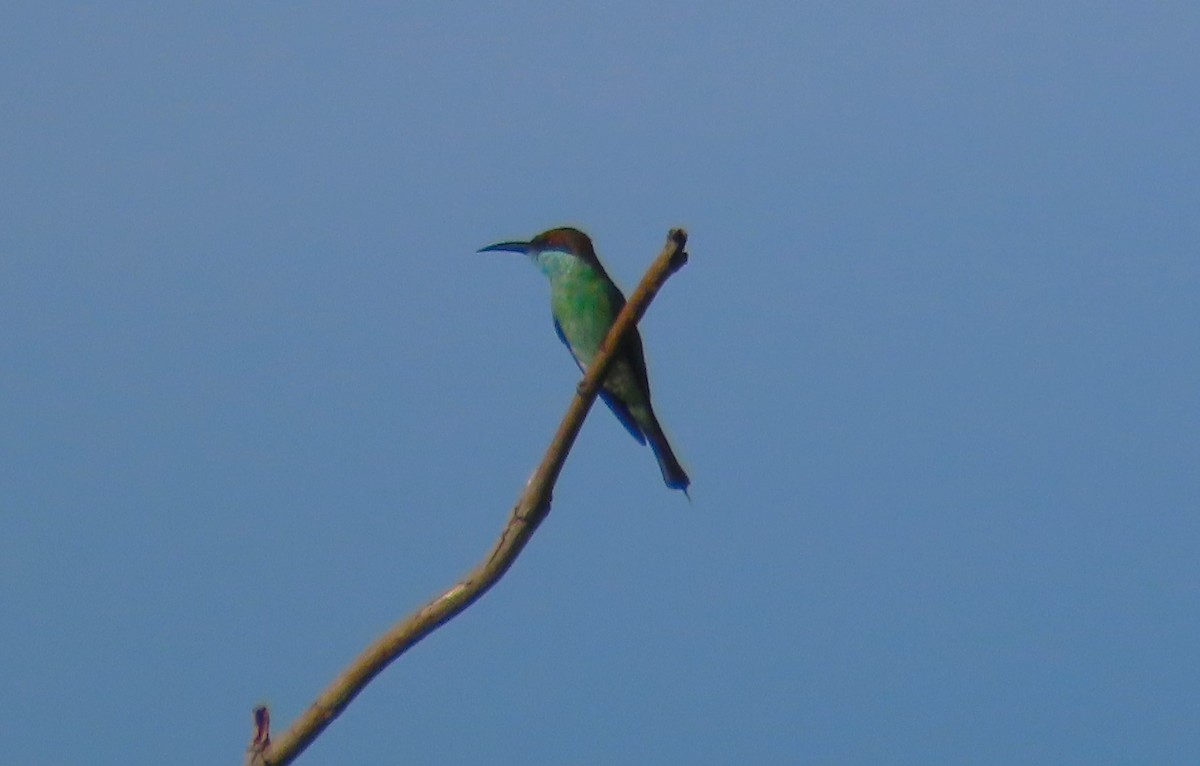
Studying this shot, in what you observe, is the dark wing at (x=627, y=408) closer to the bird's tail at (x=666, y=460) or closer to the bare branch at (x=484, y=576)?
the bird's tail at (x=666, y=460)

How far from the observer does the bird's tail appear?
7.37 ft

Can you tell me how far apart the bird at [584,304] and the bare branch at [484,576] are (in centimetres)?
59

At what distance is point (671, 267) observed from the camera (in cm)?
168

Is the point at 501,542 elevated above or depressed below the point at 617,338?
below

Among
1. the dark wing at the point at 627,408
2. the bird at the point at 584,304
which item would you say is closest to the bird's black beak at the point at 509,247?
the bird at the point at 584,304

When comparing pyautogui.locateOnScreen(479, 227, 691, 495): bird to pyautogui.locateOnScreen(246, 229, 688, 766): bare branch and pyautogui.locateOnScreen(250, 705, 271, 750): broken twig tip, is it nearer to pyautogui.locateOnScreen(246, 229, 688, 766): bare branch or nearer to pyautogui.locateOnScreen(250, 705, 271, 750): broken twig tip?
pyautogui.locateOnScreen(246, 229, 688, 766): bare branch

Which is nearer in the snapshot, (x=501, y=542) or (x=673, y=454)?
(x=501, y=542)

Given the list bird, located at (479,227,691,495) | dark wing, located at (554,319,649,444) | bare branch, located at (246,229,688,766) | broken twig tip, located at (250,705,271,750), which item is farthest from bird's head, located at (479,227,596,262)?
broken twig tip, located at (250,705,271,750)

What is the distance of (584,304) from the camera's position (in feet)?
8.07

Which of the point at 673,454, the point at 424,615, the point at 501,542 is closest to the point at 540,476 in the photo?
the point at 501,542

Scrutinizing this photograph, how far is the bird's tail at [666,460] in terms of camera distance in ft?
7.37

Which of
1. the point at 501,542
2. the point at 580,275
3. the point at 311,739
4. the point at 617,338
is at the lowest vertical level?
the point at 311,739

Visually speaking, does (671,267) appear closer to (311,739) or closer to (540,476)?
(540,476)

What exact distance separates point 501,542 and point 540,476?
89 millimetres
